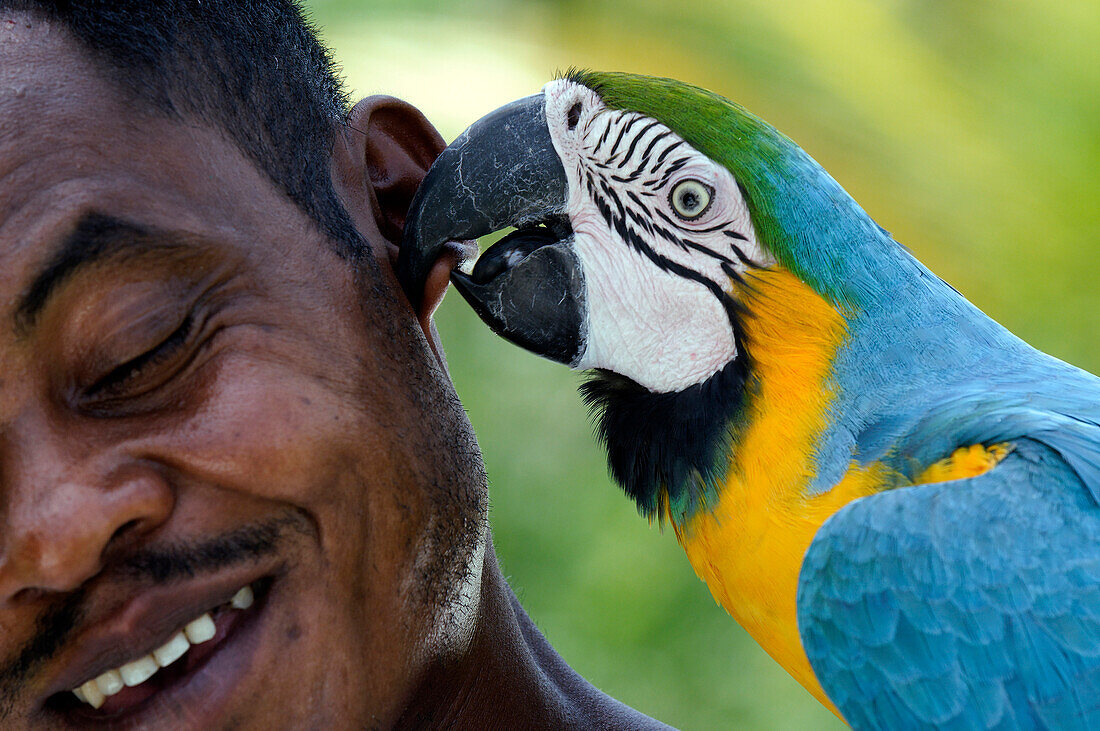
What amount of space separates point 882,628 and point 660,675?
143 inches

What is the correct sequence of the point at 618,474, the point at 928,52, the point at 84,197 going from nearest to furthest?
1. the point at 84,197
2. the point at 618,474
3. the point at 928,52

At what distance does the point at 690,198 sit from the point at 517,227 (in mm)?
302

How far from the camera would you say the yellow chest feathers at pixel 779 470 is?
5.19ft

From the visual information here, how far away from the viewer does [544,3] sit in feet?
17.5

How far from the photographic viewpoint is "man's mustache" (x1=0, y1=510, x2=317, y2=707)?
50.6 inches

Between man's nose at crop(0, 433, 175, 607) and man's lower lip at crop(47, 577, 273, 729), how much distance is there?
0.68 feet

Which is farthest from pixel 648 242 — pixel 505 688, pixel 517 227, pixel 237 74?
pixel 505 688

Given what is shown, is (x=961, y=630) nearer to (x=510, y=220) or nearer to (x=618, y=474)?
(x=618, y=474)

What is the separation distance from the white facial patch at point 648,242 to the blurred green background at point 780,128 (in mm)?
2950

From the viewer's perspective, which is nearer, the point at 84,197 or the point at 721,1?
the point at 84,197

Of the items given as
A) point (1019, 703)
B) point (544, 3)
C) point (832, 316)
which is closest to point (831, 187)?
point (832, 316)

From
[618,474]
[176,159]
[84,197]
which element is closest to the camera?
[84,197]

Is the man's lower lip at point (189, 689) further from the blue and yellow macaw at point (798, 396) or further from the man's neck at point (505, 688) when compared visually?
the blue and yellow macaw at point (798, 396)

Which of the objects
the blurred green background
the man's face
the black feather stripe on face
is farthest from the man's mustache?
the blurred green background
